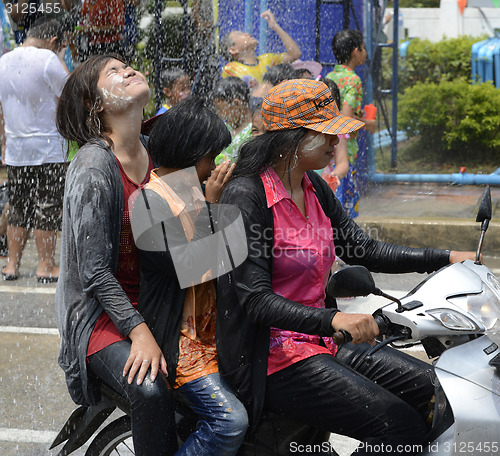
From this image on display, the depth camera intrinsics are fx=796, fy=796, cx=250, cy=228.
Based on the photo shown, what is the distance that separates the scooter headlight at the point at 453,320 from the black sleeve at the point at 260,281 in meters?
0.30

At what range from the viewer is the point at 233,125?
5078 millimetres

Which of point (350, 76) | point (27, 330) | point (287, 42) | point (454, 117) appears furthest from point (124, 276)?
point (454, 117)

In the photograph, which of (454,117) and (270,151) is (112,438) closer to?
(270,151)

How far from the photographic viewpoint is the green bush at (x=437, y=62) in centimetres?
1173

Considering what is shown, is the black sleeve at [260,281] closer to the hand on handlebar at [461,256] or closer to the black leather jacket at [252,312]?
the black leather jacket at [252,312]

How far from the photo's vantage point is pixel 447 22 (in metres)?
14.4

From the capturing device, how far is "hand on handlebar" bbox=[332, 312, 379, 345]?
89.0 inches

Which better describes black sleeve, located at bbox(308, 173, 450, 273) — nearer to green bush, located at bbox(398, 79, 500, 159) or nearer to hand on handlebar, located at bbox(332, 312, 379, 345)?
hand on handlebar, located at bbox(332, 312, 379, 345)

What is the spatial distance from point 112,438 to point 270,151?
1.15m

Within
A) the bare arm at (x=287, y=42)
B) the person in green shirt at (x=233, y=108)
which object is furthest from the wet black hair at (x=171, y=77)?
the person in green shirt at (x=233, y=108)

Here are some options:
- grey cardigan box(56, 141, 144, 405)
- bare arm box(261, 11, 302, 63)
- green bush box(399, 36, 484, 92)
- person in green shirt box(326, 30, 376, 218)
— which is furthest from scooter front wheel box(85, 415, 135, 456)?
green bush box(399, 36, 484, 92)

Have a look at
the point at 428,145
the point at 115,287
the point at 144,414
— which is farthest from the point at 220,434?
the point at 428,145

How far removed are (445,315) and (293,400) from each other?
0.53 metres

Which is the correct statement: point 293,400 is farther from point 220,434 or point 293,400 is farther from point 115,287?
point 115,287
